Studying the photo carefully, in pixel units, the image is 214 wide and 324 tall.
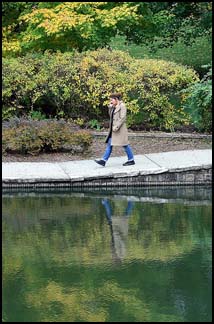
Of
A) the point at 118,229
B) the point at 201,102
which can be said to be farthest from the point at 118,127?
the point at 118,229

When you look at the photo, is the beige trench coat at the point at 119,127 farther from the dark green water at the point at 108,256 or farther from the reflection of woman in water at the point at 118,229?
the reflection of woman in water at the point at 118,229

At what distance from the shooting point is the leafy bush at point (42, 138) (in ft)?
55.9

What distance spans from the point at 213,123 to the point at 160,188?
4.04m

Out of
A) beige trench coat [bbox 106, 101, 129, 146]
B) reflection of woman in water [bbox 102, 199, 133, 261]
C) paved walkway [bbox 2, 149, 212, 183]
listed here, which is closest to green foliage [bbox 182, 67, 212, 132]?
paved walkway [bbox 2, 149, 212, 183]

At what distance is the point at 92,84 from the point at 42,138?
272 cm

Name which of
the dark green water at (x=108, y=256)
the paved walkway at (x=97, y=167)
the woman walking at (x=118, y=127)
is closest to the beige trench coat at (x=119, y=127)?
the woman walking at (x=118, y=127)

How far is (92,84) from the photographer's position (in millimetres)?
19375

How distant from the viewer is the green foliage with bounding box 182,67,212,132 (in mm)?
17656

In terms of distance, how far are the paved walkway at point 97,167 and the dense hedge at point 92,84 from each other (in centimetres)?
285

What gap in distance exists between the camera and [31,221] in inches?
507

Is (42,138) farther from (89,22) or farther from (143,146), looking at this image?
(89,22)

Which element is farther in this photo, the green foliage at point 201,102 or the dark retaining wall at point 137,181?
the green foliage at point 201,102

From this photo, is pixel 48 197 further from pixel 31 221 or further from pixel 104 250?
pixel 104 250

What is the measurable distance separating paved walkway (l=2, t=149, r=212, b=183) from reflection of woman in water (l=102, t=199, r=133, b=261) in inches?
48.8
